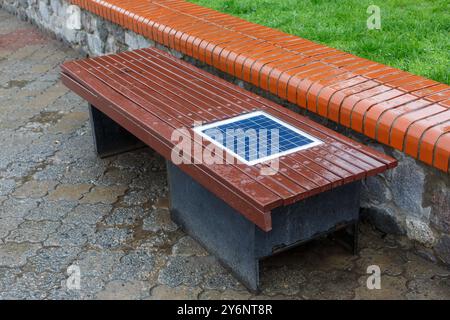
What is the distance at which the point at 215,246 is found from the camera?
347 centimetres

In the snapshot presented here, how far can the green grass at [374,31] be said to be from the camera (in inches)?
174

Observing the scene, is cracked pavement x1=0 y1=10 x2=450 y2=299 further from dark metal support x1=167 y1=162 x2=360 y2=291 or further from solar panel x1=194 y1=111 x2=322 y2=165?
solar panel x1=194 y1=111 x2=322 y2=165

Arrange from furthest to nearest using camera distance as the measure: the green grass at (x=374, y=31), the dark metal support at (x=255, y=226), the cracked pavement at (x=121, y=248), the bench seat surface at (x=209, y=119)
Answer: the green grass at (x=374, y=31) → the cracked pavement at (x=121, y=248) → the dark metal support at (x=255, y=226) → the bench seat surface at (x=209, y=119)

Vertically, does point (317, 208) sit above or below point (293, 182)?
below

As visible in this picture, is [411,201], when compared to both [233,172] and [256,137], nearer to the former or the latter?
[256,137]

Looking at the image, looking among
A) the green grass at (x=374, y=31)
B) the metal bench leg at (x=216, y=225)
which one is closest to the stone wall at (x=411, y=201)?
the metal bench leg at (x=216, y=225)

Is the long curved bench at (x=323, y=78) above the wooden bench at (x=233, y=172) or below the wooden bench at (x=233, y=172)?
above

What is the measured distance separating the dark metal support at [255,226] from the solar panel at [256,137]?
0.25 metres

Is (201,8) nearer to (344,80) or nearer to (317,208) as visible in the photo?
(344,80)

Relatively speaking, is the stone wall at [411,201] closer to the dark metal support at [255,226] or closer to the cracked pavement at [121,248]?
the cracked pavement at [121,248]

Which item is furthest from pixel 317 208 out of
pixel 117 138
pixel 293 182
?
pixel 117 138

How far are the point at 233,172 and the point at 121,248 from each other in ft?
3.00
